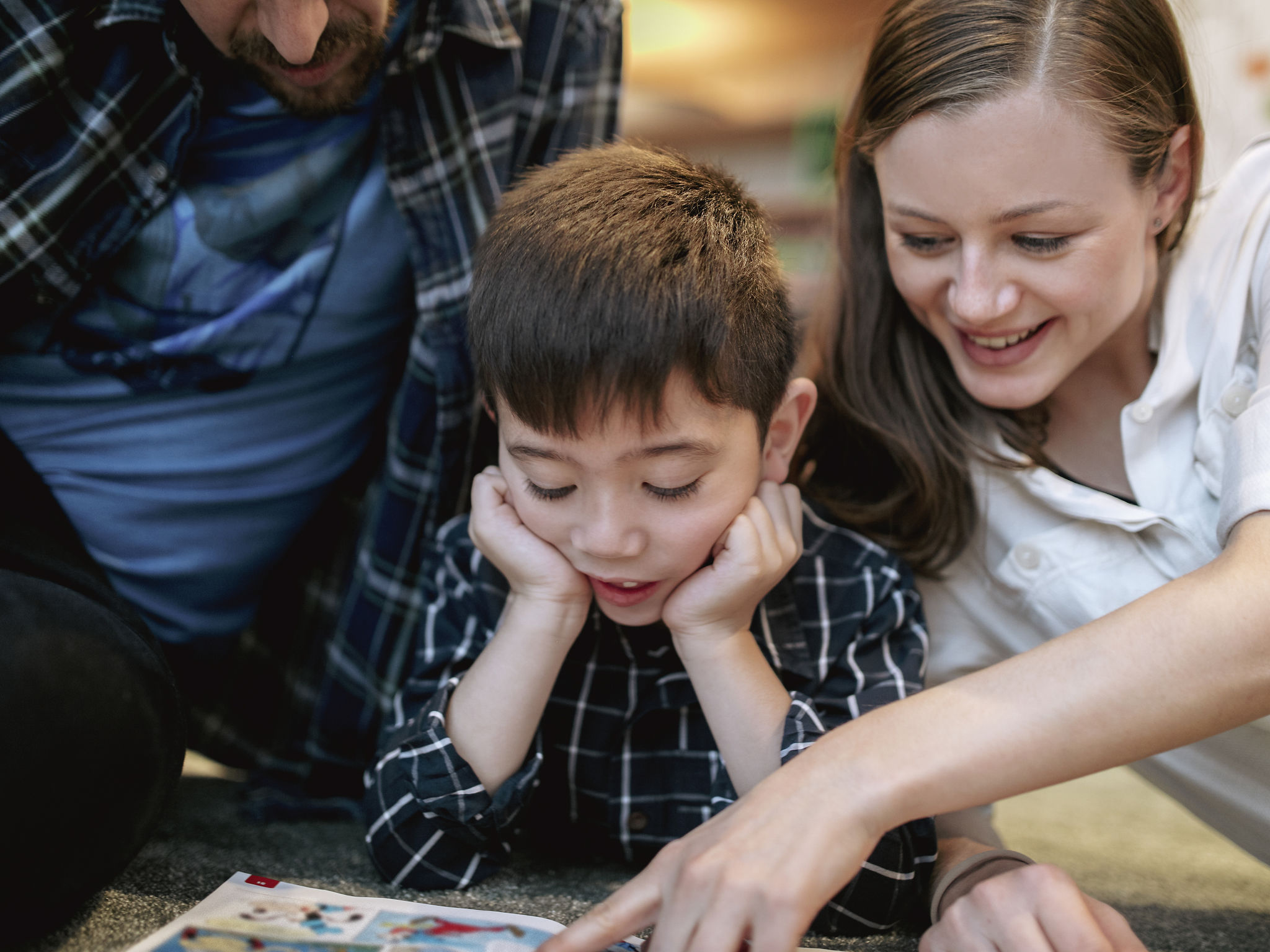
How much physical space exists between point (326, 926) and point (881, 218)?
2.77 feet

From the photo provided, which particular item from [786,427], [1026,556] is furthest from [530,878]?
[1026,556]

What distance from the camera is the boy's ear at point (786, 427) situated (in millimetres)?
939

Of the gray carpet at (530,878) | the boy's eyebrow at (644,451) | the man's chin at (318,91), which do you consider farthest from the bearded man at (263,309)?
the boy's eyebrow at (644,451)

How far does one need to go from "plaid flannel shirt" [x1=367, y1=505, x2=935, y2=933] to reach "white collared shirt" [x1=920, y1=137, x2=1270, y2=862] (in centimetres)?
14

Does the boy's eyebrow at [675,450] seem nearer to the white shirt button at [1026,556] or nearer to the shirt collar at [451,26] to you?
the white shirt button at [1026,556]

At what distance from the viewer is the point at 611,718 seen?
0.97 metres

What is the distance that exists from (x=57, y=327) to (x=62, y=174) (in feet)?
0.51

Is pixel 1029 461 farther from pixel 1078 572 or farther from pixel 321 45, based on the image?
pixel 321 45

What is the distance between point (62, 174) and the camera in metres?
1.00

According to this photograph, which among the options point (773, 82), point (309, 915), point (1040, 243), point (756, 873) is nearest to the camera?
point (756, 873)

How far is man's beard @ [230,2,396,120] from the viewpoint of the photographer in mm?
1001

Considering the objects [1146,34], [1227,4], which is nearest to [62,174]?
[1146,34]

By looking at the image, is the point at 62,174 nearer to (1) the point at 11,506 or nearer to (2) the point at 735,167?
(1) the point at 11,506

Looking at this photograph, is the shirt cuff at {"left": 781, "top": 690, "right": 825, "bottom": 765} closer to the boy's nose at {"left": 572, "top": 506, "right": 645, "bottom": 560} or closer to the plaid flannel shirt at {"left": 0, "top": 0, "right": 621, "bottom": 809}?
the boy's nose at {"left": 572, "top": 506, "right": 645, "bottom": 560}
